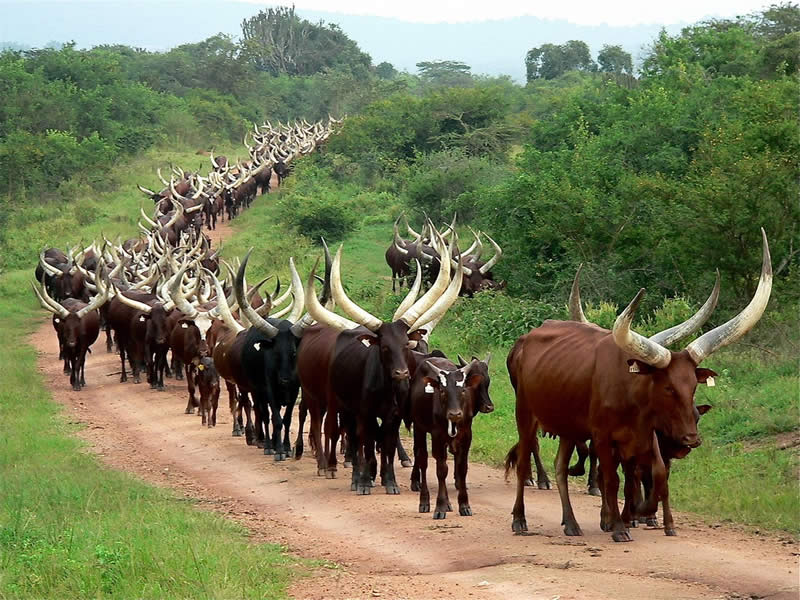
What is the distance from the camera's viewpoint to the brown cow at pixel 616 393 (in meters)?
8.56

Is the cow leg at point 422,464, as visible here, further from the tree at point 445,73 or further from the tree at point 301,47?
the tree at point 301,47

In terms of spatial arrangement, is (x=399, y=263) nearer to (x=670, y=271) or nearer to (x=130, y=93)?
(x=670, y=271)

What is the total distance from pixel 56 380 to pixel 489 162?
57.0ft

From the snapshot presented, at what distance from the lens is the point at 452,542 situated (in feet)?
30.0

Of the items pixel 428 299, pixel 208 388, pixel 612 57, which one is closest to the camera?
pixel 428 299

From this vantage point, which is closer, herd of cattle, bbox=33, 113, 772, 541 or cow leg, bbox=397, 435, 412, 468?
herd of cattle, bbox=33, 113, 772, 541

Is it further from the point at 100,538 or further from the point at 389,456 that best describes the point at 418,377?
the point at 100,538

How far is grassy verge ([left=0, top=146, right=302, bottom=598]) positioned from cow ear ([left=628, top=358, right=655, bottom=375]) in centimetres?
257

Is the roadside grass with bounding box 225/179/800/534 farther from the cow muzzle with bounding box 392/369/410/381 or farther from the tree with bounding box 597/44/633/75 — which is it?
the tree with bounding box 597/44/633/75

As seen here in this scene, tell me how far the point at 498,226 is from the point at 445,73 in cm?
7043

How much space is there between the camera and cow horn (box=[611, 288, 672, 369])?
843 centimetres

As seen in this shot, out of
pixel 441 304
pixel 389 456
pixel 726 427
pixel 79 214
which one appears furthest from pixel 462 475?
pixel 79 214

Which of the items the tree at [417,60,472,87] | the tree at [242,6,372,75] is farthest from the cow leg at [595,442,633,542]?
the tree at [242,6,372,75]

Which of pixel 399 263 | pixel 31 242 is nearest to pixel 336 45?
pixel 31 242
